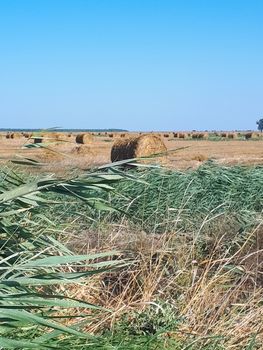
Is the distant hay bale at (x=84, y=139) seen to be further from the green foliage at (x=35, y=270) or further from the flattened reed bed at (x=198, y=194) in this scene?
the green foliage at (x=35, y=270)

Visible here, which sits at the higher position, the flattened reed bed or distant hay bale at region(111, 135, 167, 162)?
distant hay bale at region(111, 135, 167, 162)

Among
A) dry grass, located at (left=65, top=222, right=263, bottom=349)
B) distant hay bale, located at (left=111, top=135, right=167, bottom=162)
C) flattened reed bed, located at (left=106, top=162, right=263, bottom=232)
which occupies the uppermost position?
distant hay bale, located at (left=111, top=135, right=167, bottom=162)

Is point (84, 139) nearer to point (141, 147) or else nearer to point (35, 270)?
Answer: point (141, 147)

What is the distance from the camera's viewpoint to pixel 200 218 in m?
7.32

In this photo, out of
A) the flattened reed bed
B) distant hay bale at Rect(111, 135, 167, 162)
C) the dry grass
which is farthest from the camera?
distant hay bale at Rect(111, 135, 167, 162)

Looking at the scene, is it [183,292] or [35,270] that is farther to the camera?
[183,292]

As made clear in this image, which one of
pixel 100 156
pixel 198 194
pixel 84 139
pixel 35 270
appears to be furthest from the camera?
pixel 84 139

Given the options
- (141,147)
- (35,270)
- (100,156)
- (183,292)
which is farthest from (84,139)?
(35,270)

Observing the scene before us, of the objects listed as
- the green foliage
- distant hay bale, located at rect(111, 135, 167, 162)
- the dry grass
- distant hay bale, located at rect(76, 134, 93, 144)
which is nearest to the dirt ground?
the green foliage

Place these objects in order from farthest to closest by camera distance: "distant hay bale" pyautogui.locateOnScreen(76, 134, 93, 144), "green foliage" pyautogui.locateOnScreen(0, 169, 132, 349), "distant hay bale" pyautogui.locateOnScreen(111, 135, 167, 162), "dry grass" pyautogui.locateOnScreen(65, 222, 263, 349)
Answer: "distant hay bale" pyautogui.locateOnScreen(76, 134, 93, 144) < "distant hay bale" pyautogui.locateOnScreen(111, 135, 167, 162) < "dry grass" pyautogui.locateOnScreen(65, 222, 263, 349) < "green foliage" pyautogui.locateOnScreen(0, 169, 132, 349)

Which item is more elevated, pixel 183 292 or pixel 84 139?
pixel 84 139

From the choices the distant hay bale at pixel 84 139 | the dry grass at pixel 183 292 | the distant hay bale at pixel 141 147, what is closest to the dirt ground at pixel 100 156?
the distant hay bale at pixel 141 147

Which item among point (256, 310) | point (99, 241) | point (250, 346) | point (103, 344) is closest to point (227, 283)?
point (256, 310)

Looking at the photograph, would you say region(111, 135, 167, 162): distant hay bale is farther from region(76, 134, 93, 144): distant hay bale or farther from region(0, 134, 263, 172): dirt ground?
region(76, 134, 93, 144): distant hay bale
